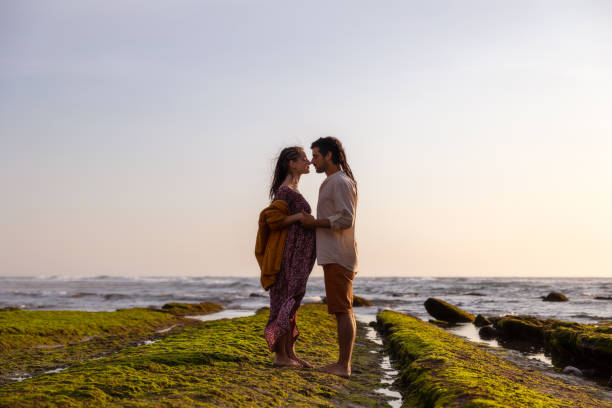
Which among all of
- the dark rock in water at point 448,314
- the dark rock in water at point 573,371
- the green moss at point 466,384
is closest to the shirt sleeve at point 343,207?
the green moss at point 466,384

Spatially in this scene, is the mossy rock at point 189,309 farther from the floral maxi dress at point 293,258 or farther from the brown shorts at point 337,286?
the brown shorts at point 337,286

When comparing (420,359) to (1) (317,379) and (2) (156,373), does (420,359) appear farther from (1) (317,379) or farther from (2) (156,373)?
(2) (156,373)

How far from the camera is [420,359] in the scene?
22.2 ft

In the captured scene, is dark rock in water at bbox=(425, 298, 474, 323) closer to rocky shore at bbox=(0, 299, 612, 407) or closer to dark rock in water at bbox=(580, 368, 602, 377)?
rocky shore at bbox=(0, 299, 612, 407)

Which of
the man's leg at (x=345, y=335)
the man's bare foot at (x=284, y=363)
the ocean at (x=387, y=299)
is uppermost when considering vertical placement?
the man's leg at (x=345, y=335)

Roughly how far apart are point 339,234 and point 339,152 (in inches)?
40.3

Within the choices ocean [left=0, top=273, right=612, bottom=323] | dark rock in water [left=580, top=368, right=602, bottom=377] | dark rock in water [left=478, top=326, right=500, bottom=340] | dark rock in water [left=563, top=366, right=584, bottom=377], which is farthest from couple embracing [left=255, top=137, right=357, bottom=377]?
ocean [left=0, top=273, right=612, bottom=323]

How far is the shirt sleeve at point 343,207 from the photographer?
5.69 meters

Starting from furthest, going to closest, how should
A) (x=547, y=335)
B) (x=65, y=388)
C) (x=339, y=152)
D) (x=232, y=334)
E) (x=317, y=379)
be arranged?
(x=547, y=335) < (x=232, y=334) < (x=339, y=152) < (x=317, y=379) < (x=65, y=388)

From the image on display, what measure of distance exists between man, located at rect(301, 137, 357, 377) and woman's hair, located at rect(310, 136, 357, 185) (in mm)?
40

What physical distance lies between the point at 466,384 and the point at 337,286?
172cm

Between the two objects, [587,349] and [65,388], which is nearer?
[65,388]

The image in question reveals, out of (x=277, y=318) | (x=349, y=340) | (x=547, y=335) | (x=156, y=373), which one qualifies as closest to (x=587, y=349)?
(x=547, y=335)

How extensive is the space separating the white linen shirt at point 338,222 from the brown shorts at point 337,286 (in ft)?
0.25
